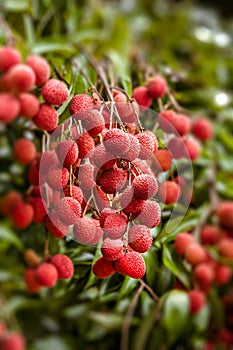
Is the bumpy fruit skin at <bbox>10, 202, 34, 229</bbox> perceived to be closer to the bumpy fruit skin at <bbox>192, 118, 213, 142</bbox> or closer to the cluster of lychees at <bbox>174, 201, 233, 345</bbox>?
the cluster of lychees at <bbox>174, 201, 233, 345</bbox>

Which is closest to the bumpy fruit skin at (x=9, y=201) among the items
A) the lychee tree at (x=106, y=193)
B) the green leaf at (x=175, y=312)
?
the lychee tree at (x=106, y=193)

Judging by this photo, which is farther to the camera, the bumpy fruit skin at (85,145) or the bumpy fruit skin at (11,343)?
the bumpy fruit skin at (11,343)

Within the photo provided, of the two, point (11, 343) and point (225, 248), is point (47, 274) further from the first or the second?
point (225, 248)

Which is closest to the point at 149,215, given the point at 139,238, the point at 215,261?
the point at 139,238

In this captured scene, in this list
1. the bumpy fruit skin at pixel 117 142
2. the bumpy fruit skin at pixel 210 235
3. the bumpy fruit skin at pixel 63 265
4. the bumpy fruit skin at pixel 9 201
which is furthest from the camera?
the bumpy fruit skin at pixel 210 235

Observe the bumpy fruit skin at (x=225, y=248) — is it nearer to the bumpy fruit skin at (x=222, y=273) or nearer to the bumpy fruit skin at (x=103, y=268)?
the bumpy fruit skin at (x=222, y=273)

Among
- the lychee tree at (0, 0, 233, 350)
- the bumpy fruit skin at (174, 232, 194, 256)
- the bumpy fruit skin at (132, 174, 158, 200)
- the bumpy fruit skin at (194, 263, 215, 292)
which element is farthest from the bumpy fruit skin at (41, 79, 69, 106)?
the bumpy fruit skin at (194, 263, 215, 292)

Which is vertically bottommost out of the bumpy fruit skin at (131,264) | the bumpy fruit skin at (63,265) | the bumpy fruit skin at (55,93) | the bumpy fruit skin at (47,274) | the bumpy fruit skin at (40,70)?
A: the bumpy fruit skin at (47,274)

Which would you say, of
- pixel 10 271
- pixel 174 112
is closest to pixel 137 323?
pixel 10 271
